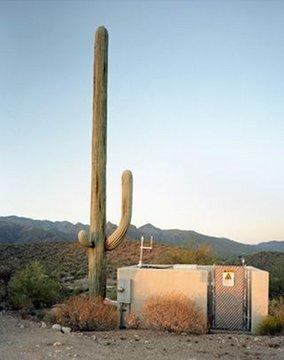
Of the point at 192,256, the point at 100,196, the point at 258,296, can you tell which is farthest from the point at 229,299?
the point at 192,256

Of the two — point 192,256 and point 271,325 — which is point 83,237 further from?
point 192,256

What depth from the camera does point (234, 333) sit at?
16.1m

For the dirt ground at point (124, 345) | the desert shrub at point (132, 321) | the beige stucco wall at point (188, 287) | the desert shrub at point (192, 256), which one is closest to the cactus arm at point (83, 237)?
the beige stucco wall at point (188, 287)

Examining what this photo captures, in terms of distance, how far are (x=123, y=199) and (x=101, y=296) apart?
9.75ft

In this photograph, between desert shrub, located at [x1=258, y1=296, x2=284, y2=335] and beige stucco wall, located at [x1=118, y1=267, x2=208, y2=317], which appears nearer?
desert shrub, located at [x1=258, y1=296, x2=284, y2=335]

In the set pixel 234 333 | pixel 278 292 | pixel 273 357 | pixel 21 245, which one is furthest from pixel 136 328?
pixel 21 245

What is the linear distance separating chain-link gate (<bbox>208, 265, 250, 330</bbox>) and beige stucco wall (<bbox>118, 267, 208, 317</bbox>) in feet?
1.47

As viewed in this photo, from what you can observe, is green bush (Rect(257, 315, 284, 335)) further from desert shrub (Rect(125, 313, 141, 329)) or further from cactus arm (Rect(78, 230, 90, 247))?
cactus arm (Rect(78, 230, 90, 247))

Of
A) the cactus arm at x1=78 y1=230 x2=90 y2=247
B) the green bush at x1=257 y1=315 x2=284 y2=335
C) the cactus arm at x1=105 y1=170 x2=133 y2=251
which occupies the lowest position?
the green bush at x1=257 y1=315 x2=284 y2=335

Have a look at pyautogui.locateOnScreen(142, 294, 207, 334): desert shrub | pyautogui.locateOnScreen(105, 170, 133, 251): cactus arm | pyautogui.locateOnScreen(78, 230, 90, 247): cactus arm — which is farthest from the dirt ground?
pyautogui.locateOnScreen(105, 170, 133, 251): cactus arm

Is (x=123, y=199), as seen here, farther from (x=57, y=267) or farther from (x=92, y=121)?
(x=57, y=267)

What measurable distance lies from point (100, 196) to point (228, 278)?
4.53 m

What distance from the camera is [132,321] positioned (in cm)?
1609

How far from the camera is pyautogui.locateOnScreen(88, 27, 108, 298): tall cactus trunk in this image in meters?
18.2
